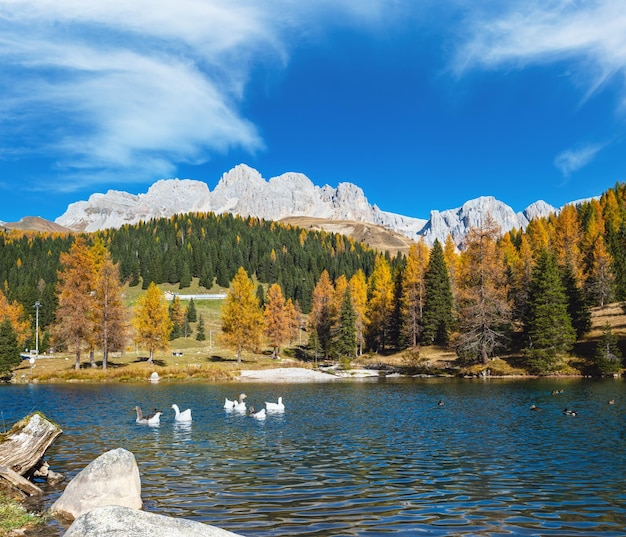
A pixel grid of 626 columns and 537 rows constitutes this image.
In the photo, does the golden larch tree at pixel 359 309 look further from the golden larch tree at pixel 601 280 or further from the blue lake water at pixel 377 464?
the blue lake water at pixel 377 464

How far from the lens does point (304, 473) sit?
16922 mm

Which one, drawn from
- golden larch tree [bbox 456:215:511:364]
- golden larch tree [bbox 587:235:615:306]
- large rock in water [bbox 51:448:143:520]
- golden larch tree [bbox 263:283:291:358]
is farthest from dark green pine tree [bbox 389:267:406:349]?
large rock in water [bbox 51:448:143:520]

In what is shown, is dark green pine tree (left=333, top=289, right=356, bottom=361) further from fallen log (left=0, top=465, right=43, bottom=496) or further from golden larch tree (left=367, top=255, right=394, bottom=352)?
fallen log (left=0, top=465, right=43, bottom=496)

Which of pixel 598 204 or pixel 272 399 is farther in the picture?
pixel 598 204

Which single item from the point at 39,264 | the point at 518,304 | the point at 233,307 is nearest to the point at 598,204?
the point at 518,304

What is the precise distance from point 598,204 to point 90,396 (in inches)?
5292

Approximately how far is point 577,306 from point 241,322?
49.9 metres

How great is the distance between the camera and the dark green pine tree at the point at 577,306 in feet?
223

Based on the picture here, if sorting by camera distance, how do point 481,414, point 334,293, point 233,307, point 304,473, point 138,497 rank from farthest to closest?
1. point 334,293
2. point 233,307
3. point 481,414
4. point 304,473
5. point 138,497

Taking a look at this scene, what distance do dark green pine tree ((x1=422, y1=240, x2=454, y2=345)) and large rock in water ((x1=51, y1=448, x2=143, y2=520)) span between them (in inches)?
2893

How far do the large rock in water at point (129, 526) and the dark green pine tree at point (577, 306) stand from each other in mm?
70340

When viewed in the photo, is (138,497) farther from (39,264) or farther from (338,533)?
(39,264)

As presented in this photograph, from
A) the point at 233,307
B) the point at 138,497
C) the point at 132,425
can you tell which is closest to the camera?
the point at 138,497

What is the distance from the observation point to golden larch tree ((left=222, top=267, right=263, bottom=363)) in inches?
3228
